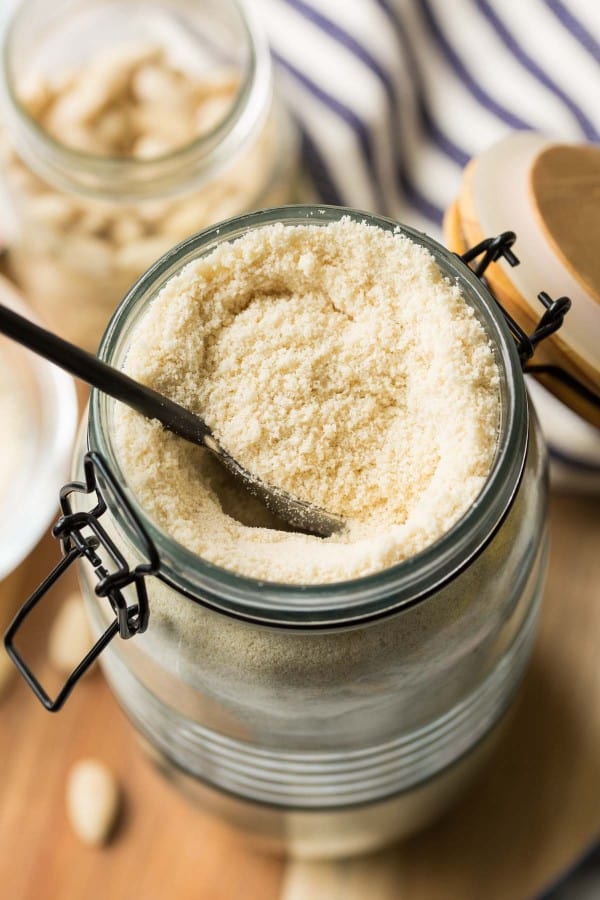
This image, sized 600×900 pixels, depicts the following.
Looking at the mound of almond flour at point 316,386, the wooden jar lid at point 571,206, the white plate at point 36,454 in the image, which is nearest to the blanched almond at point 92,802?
the white plate at point 36,454

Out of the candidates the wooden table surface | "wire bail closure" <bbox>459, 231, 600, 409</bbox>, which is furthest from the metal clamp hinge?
the wooden table surface

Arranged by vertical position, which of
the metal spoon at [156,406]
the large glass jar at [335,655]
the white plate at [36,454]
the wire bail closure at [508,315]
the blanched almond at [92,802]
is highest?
the wire bail closure at [508,315]

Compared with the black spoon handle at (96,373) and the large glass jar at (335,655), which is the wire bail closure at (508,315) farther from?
the black spoon handle at (96,373)

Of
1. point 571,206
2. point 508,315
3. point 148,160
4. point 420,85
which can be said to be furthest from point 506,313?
point 420,85

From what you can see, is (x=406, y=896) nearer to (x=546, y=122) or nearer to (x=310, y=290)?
(x=310, y=290)

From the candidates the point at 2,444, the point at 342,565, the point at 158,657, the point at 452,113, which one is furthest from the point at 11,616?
the point at 452,113
